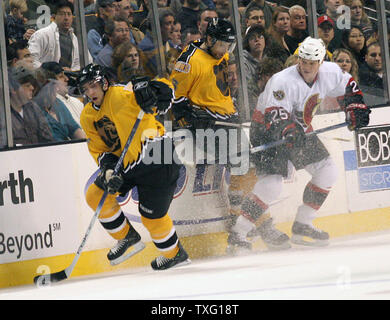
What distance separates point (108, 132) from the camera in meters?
6.23

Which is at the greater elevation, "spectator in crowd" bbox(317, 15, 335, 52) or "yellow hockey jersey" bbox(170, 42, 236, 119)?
"spectator in crowd" bbox(317, 15, 335, 52)

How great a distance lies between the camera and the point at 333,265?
20.3ft

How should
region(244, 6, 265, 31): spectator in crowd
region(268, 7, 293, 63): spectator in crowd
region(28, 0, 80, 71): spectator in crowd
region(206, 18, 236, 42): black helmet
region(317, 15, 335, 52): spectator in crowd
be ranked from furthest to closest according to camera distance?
1. region(317, 15, 335, 52): spectator in crowd
2. region(268, 7, 293, 63): spectator in crowd
3. region(244, 6, 265, 31): spectator in crowd
4. region(206, 18, 236, 42): black helmet
5. region(28, 0, 80, 71): spectator in crowd

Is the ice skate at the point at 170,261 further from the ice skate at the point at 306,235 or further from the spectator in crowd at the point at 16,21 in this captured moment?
the spectator in crowd at the point at 16,21

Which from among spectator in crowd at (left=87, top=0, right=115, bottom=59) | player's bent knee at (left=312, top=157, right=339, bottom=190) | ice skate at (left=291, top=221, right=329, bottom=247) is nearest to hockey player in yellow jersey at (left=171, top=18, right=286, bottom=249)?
spectator in crowd at (left=87, top=0, right=115, bottom=59)

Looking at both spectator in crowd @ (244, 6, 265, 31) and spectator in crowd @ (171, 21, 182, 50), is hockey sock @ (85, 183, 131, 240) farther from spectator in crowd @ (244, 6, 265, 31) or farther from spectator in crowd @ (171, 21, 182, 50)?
spectator in crowd @ (244, 6, 265, 31)

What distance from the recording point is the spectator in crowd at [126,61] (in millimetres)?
6508

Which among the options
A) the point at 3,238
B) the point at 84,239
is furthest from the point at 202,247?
the point at 3,238

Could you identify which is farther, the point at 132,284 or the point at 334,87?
the point at 334,87

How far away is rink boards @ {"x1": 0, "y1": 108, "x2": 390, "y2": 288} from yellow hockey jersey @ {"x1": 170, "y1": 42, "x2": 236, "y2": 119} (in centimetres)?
47

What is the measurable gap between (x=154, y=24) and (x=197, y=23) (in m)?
0.34

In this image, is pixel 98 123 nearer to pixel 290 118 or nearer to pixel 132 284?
pixel 132 284

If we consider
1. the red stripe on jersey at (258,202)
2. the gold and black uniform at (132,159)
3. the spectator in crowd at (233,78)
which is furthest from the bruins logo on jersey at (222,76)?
the red stripe on jersey at (258,202)

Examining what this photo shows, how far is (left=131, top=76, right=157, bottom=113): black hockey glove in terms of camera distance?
6020mm
